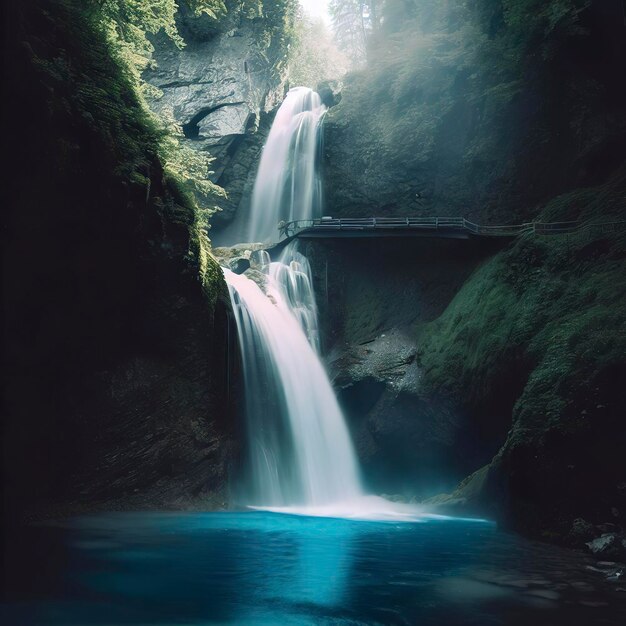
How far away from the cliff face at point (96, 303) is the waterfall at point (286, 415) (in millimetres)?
1739

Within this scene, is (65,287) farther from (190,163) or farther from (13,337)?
(190,163)

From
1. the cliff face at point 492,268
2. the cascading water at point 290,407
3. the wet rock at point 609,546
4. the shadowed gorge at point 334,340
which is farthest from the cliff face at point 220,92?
the wet rock at point 609,546

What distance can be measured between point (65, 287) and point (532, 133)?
1879cm

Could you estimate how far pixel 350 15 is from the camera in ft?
187

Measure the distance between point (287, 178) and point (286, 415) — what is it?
1505cm

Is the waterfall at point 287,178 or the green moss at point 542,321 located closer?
the green moss at point 542,321

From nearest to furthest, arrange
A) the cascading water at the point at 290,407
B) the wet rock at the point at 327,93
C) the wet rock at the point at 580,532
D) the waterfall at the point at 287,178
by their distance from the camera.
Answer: the wet rock at the point at 580,532 < the cascading water at the point at 290,407 < the waterfall at the point at 287,178 < the wet rock at the point at 327,93

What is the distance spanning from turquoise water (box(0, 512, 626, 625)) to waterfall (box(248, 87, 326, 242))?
19.7m

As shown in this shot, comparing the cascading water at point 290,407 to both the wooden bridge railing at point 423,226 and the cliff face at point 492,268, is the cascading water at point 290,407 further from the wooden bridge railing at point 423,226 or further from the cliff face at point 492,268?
the wooden bridge railing at point 423,226

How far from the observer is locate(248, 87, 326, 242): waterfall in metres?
27.2

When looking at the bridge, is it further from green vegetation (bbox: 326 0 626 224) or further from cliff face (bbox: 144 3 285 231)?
cliff face (bbox: 144 3 285 231)

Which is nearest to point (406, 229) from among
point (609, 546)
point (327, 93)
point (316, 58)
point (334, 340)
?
point (334, 340)

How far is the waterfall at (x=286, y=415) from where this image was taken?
53.1ft

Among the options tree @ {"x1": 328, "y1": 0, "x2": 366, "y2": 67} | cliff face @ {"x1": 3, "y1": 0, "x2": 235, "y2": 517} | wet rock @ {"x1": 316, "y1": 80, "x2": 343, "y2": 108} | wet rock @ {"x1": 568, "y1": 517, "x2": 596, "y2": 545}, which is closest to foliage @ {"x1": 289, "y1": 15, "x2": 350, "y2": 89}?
tree @ {"x1": 328, "y1": 0, "x2": 366, "y2": 67}
